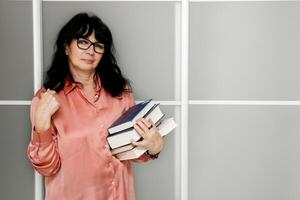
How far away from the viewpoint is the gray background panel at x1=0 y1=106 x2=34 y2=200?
5.41 feet

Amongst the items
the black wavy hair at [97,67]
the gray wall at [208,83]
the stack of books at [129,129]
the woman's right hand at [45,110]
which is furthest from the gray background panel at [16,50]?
the stack of books at [129,129]

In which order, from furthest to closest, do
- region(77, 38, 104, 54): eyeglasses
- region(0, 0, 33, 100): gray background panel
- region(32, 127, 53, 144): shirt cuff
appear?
1. region(0, 0, 33, 100): gray background panel
2. region(77, 38, 104, 54): eyeglasses
3. region(32, 127, 53, 144): shirt cuff

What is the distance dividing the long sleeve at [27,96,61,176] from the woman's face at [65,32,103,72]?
19 centimetres

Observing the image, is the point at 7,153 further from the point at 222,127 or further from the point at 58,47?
the point at 222,127

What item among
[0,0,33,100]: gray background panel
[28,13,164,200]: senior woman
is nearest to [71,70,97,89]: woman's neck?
[28,13,164,200]: senior woman

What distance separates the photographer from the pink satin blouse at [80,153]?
1444 mm

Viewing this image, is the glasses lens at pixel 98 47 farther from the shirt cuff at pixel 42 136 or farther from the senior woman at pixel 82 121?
the shirt cuff at pixel 42 136

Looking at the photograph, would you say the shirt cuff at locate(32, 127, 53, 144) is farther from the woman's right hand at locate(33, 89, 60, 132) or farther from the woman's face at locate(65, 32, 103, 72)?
the woman's face at locate(65, 32, 103, 72)

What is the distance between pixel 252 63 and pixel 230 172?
1.48ft

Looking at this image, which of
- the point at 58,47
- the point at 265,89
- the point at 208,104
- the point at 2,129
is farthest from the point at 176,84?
the point at 2,129

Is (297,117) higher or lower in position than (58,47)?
lower

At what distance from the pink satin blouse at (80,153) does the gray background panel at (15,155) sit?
0.19 m

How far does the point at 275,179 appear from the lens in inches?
66.5

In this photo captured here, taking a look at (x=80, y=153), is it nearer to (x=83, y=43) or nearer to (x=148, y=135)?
(x=148, y=135)
